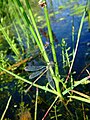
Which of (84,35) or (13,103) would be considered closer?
(13,103)

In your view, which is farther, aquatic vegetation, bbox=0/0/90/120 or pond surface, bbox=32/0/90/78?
pond surface, bbox=32/0/90/78

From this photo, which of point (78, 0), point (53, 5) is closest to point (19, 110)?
point (78, 0)

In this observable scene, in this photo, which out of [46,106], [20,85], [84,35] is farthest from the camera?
[84,35]

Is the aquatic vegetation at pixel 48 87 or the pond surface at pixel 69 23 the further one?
the pond surface at pixel 69 23

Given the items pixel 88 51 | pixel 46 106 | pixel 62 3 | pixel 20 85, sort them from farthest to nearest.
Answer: pixel 62 3 → pixel 88 51 → pixel 20 85 → pixel 46 106

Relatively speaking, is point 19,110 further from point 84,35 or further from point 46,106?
point 84,35

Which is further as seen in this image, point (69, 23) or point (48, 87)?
point (69, 23)
